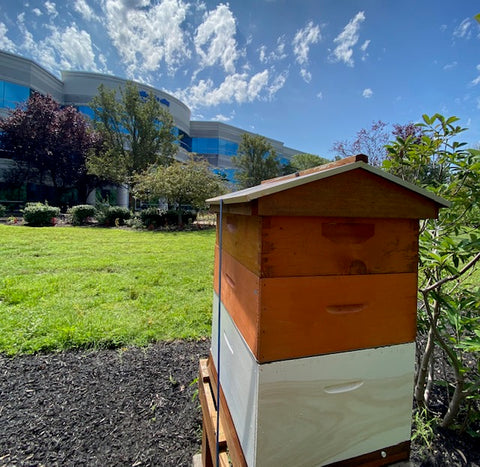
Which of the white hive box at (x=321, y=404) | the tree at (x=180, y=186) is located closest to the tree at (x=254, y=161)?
the tree at (x=180, y=186)

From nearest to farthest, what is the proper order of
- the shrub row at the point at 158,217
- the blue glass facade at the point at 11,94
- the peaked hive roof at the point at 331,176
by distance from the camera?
the peaked hive roof at the point at 331,176 < the shrub row at the point at 158,217 < the blue glass facade at the point at 11,94

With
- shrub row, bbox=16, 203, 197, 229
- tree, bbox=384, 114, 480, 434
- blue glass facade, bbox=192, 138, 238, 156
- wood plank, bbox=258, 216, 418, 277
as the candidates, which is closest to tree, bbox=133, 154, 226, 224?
shrub row, bbox=16, 203, 197, 229

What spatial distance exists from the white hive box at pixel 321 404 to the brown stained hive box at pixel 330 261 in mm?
47

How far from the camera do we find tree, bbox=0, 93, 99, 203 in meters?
18.4

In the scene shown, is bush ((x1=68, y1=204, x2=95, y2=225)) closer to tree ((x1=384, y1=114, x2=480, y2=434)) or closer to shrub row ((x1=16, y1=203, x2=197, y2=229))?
shrub row ((x1=16, y1=203, x2=197, y2=229))

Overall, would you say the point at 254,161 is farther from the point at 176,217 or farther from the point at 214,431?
the point at 214,431

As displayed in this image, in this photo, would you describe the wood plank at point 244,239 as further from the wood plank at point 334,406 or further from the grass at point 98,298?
the grass at point 98,298

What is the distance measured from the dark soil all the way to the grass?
262mm

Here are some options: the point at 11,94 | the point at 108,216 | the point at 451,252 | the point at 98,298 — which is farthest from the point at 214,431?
the point at 11,94

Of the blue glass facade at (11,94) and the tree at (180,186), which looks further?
the blue glass facade at (11,94)

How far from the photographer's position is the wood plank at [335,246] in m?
0.71

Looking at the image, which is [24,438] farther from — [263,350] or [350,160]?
[350,160]

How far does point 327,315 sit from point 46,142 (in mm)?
23414

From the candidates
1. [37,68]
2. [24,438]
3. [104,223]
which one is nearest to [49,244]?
[104,223]
